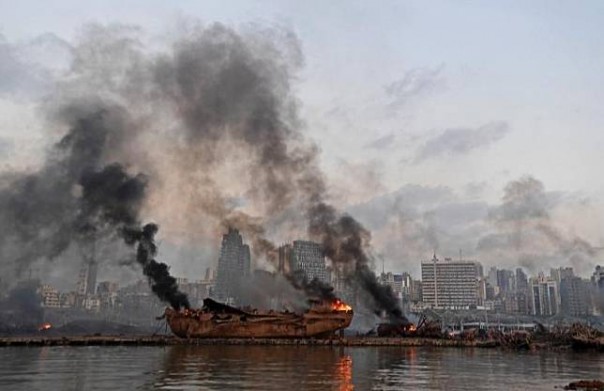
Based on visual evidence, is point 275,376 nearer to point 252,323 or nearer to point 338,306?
point 252,323

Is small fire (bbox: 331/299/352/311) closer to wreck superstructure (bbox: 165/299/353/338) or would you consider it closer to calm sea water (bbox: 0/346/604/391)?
wreck superstructure (bbox: 165/299/353/338)

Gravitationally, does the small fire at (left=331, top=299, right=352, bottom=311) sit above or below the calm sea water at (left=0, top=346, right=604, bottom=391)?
above

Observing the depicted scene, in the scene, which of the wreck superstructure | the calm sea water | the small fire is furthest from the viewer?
the small fire

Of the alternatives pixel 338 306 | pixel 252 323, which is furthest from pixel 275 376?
pixel 338 306

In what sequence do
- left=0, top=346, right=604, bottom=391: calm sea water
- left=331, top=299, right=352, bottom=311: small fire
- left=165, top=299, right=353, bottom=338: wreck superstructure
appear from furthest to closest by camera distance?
1. left=331, top=299, right=352, bottom=311: small fire
2. left=165, top=299, right=353, bottom=338: wreck superstructure
3. left=0, top=346, right=604, bottom=391: calm sea water

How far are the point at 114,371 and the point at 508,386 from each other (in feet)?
96.6

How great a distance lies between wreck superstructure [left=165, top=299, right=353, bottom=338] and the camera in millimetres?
90000

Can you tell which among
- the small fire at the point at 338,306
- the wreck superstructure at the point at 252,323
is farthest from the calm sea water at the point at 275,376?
the small fire at the point at 338,306

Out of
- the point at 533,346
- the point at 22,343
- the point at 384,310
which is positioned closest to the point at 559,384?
the point at 533,346

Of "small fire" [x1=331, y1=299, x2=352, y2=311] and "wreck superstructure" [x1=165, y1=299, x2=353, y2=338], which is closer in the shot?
"wreck superstructure" [x1=165, y1=299, x2=353, y2=338]

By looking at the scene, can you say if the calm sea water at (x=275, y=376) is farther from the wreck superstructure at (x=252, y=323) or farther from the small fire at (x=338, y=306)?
the small fire at (x=338, y=306)

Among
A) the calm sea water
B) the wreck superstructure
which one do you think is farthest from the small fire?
the calm sea water

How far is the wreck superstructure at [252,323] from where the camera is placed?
295 ft

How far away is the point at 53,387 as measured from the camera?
29109mm
